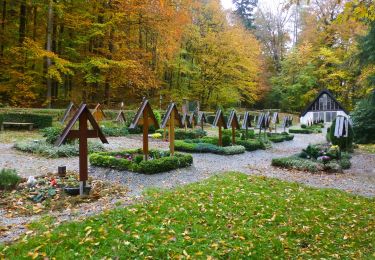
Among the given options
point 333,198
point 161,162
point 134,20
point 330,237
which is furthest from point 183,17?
point 330,237

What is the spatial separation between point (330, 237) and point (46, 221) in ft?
15.7

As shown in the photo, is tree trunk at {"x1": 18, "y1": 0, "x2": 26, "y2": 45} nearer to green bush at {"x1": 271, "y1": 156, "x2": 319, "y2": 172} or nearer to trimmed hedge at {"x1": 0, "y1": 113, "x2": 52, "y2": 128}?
trimmed hedge at {"x1": 0, "y1": 113, "x2": 52, "y2": 128}

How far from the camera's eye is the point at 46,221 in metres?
5.29

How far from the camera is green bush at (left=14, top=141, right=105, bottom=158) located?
11.8 metres

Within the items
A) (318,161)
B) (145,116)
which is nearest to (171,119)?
(145,116)

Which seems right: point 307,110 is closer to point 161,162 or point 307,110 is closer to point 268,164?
point 268,164

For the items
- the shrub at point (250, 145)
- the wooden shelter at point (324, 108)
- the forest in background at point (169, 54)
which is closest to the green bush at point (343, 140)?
the forest in background at point (169, 54)

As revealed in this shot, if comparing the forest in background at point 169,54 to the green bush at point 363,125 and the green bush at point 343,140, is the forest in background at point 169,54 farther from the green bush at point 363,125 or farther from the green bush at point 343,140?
the green bush at point 343,140

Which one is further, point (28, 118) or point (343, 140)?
point (28, 118)

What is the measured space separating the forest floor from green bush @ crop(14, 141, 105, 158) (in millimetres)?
392

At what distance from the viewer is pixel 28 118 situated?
18.3m

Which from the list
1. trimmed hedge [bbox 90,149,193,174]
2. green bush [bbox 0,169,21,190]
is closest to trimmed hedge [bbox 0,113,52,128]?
trimmed hedge [bbox 90,149,193,174]

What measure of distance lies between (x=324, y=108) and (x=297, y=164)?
34.9 metres

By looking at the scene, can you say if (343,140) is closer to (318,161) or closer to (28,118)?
(318,161)
